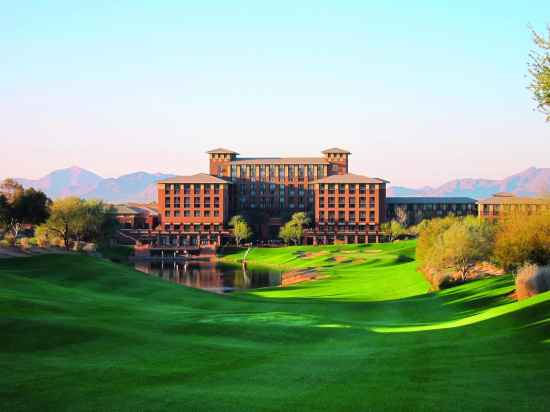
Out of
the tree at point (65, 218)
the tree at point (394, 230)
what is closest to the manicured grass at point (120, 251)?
the tree at point (65, 218)

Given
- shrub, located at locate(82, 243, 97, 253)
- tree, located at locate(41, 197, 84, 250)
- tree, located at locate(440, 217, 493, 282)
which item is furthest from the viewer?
shrub, located at locate(82, 243, 97, 253)

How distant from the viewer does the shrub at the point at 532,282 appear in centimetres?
3659

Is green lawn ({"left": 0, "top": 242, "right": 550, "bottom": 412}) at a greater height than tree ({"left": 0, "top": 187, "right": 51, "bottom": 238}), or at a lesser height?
lesser

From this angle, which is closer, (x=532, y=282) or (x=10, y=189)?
(x=532, y=282)

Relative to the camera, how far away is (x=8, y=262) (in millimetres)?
68250

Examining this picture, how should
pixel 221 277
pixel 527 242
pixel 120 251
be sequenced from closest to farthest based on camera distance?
1. pixel 527 242
2. pixel 221 277
3. pixel 120 251

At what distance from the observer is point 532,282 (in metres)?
37.3

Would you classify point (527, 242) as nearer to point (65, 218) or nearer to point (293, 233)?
point (65, 218)

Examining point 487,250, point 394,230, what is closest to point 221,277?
point 487,250

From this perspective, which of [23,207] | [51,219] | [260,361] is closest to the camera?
[260,361]

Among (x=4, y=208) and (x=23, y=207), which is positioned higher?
(x=23, y=207)

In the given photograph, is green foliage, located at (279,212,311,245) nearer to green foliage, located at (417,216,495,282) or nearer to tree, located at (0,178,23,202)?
tree, located at (0,178,23,202)

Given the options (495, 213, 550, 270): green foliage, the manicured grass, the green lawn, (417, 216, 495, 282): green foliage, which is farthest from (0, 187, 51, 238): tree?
(495, 213, 550, 270): green foliage

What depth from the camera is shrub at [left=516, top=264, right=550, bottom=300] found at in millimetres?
36594
